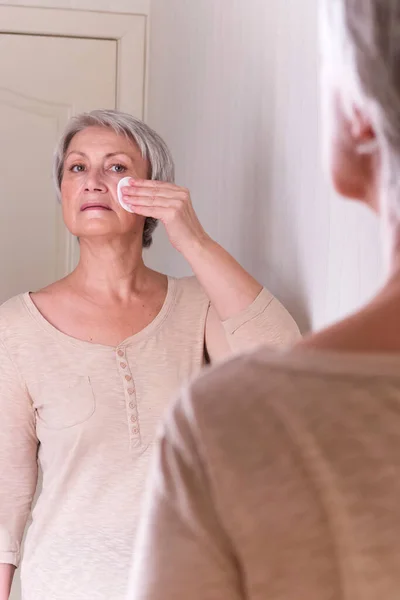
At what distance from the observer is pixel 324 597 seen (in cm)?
42

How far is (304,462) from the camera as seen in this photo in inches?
15.9

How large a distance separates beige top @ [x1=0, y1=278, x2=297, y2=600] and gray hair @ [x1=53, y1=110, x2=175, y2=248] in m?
0.30

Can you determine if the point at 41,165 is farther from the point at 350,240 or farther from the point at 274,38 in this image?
the point at 350,240

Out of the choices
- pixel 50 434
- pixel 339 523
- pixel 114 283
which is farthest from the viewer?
pixel 114 283

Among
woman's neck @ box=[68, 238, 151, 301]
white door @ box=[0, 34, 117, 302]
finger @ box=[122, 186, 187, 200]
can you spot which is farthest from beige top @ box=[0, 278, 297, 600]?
white door @ box=[0, 34, 117, 302]

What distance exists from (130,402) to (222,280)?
0.26m

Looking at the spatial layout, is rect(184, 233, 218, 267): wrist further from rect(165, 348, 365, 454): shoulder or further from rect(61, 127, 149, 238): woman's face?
rect(165, 348, 365, 454): shoulder

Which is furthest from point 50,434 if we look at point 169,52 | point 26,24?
point 26,24

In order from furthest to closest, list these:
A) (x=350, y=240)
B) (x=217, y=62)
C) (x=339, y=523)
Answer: (x=217, y=62), (x=350, y=240), (x=339, y=523)

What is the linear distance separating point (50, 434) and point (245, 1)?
0.98 m

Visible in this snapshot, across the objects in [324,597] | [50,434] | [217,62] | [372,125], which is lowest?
[324,597]

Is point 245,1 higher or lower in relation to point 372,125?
higher

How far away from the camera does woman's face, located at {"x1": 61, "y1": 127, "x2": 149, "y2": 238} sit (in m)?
1.46

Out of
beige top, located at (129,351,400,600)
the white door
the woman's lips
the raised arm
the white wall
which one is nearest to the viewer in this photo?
beige top, located at (129,351,400,600)
